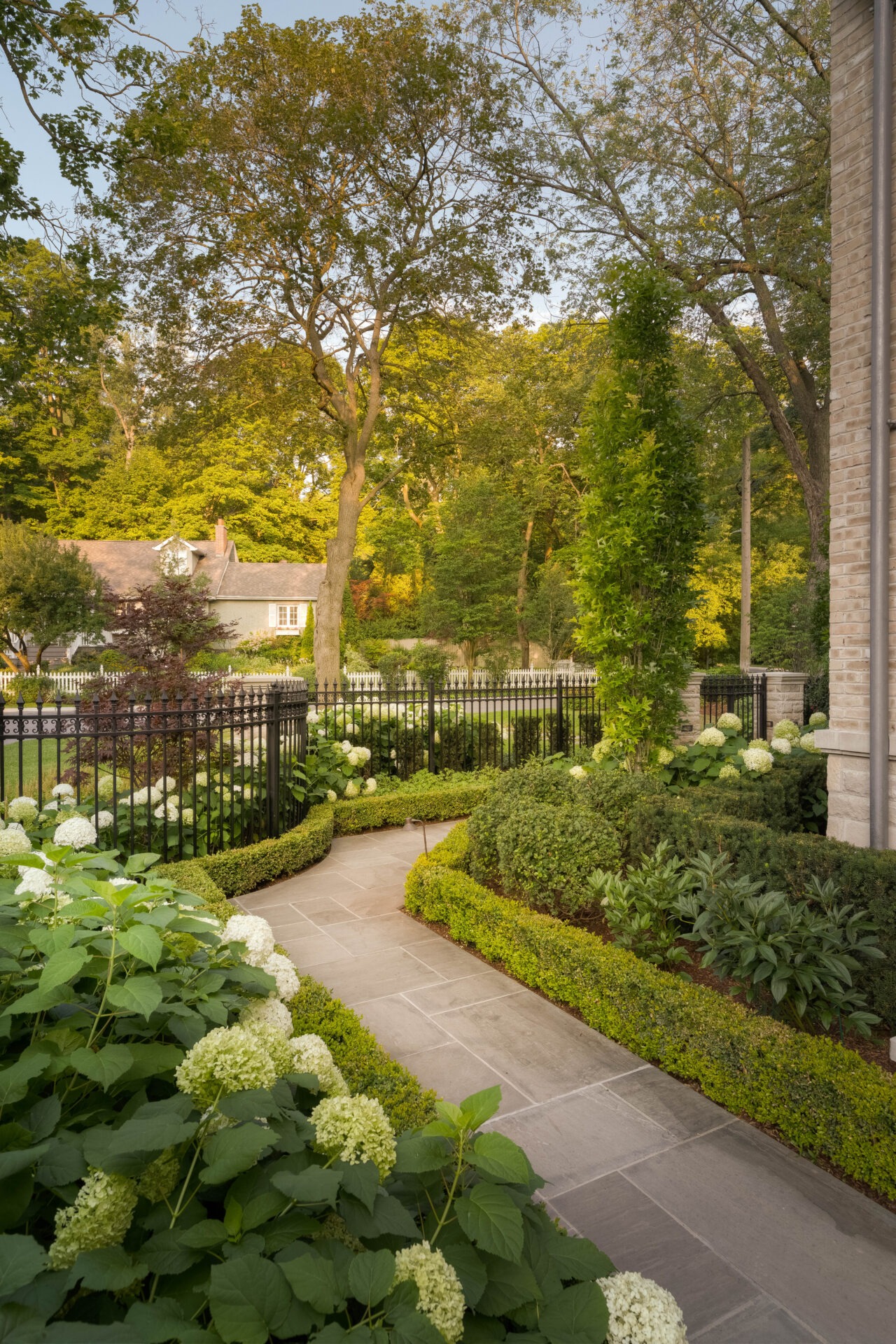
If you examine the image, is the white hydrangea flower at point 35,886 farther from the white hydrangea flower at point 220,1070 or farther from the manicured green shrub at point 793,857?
the manicured green shrub at point 793,857

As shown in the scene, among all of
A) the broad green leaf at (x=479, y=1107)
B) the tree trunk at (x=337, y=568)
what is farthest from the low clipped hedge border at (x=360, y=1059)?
the tree trunk at (x=337, y=568)

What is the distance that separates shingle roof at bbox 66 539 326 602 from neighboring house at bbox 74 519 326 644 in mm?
32

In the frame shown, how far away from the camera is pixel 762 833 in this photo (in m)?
4.34

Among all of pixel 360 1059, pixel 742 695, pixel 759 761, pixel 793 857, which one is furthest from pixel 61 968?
pixel 742 695

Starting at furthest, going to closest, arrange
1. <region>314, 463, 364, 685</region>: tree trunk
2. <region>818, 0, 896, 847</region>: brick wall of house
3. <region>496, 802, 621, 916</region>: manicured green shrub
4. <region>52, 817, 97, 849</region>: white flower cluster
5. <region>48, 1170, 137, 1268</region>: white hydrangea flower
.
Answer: <region>314, 463, 364, 685</region>: tree trunk
<region>496, 802, 621, 916</region>: manicured green shrub
<region>818, 0, 896, 847</region>: brick wall of house
<region>52, 817, 97, 849</region>: white flower cluster
<region>48, 1170, 137, 1268</region>: white hydrangea flower

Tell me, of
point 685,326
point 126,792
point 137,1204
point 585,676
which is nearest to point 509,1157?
point 137,1204

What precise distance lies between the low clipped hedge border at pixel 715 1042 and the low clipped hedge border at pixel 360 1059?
1.26m

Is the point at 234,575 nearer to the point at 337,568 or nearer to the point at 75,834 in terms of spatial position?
the point at 337,568

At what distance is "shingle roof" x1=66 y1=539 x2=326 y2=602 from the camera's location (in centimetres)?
3372

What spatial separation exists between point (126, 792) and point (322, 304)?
14500 mm

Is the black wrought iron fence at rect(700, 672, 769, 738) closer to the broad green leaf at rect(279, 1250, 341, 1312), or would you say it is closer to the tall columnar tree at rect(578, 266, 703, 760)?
the tall columnar tree at rect(578, 266, 703, 760)

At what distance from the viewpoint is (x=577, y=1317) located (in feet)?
4.40

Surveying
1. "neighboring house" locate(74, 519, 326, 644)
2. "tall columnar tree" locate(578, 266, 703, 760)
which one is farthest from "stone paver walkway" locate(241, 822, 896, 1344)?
"neighboring house" locate(74, 519, 326, 644)

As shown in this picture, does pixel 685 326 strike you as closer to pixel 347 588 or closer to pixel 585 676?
pixel 585 676
